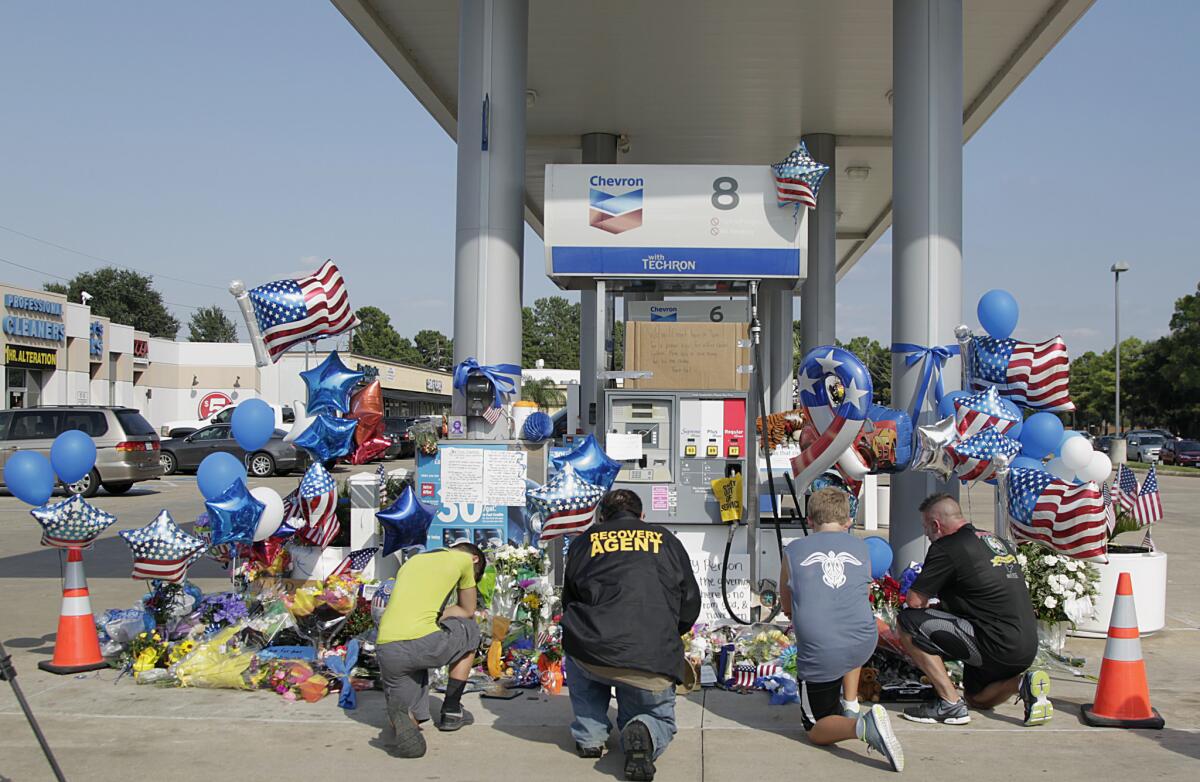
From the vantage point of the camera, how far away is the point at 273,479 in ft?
84.7

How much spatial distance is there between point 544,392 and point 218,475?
47.1m

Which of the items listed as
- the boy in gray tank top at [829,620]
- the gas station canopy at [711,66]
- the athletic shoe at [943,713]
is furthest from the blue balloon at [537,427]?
the gas station canopy at [711,66]

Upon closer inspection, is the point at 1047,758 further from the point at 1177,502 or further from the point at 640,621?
the point at 1177,502

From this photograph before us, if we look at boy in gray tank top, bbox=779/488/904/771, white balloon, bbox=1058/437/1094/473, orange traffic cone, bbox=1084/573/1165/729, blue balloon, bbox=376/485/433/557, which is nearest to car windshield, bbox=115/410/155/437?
blue balloon, bbox=376/485/433/557

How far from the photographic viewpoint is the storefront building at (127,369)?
118 feet

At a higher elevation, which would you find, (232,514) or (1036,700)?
(232,514)

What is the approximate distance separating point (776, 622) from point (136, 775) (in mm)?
4921

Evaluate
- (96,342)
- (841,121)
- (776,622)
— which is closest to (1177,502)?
(841,121)

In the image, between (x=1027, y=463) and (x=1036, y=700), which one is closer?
(x=1036, y=700)

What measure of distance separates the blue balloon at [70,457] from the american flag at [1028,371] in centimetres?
674

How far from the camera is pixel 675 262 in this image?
29.3 ft

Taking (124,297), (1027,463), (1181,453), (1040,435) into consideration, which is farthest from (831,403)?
(124,297)

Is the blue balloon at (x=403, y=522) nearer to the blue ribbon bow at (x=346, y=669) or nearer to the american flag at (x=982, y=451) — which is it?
the blue ribbon bow at (x=346, y=669)

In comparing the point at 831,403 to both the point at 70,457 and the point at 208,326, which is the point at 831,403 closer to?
the point at 70,457
